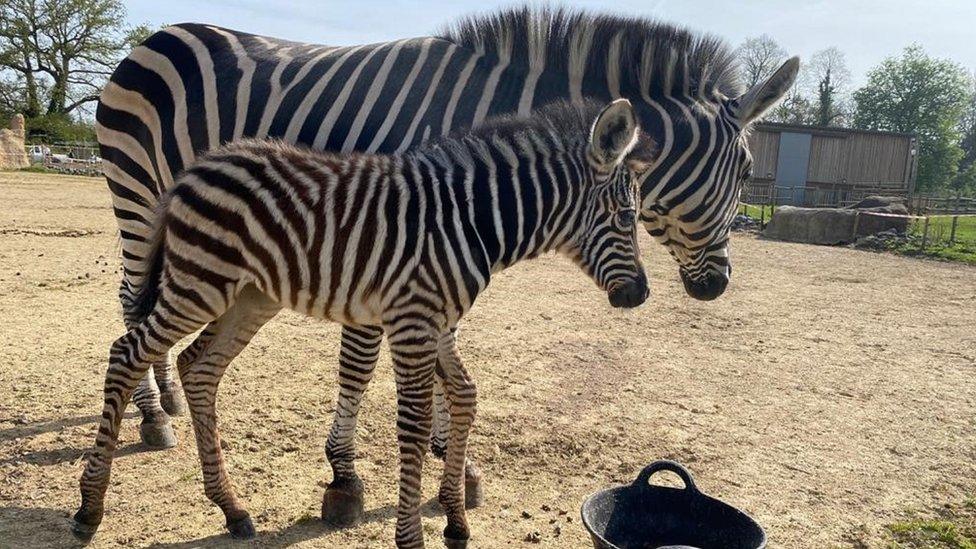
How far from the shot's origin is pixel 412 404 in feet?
10.4

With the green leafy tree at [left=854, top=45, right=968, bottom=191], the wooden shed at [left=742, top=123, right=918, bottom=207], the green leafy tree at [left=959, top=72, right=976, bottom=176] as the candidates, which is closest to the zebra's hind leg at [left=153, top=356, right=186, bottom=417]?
the wooden shed at [left=742, top=123, right=918, bottom=207]

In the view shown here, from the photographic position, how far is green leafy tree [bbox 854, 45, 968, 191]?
4681 cm

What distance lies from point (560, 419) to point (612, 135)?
2.70m

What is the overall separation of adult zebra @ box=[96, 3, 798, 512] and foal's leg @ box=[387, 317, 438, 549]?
754 millimetres

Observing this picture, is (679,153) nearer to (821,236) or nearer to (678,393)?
(678,393)

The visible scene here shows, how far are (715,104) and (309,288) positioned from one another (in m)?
3.18

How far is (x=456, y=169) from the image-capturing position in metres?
3.33

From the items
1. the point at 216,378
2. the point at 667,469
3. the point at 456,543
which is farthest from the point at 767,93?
the point at 216,378

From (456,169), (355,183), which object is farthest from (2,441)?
(456,169)

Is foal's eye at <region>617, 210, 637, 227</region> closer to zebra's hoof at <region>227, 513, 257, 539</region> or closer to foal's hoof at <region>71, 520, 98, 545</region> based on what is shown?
zebra's hoof at <region>227, 513, 257, 539</region>

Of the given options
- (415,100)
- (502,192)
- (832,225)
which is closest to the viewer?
(502,192)

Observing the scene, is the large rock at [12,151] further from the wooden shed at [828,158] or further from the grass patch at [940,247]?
the grass patch at [940,247]

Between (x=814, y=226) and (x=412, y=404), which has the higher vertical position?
(x=814, y=226)

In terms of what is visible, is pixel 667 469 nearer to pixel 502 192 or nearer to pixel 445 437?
pixel 502 192
